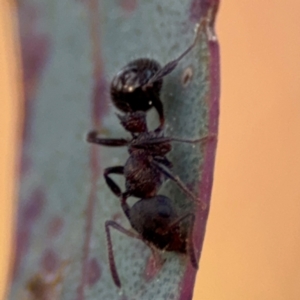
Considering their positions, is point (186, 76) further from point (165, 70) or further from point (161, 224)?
point (161, 224)

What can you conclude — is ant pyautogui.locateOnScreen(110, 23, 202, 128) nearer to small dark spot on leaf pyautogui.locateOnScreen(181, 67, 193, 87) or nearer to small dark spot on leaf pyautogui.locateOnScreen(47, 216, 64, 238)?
small dark spot on leaf pyautogui.locateOnScreen(181, 67, 193, 87)

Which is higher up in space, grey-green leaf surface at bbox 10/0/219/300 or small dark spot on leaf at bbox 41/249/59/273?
grey-green leaf surface at bbox 10/0/219/300

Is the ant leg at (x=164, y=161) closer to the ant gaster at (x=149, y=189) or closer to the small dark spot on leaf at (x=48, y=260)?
the ant gaster at (x=149, y=189)

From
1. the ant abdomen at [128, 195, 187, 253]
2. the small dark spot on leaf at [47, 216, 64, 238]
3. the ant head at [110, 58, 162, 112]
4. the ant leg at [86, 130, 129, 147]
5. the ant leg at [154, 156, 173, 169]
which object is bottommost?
the small dark spot on leaf at [47, 216, 64, 238]

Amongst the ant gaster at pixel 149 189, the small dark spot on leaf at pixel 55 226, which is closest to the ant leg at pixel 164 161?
the ant gaster at pixel 149 189

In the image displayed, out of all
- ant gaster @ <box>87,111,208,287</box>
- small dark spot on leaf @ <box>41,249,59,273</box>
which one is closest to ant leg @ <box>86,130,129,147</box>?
ant gaster @ <box>87,111,208,287</box>

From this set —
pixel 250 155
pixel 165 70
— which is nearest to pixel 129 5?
pixel 165 70

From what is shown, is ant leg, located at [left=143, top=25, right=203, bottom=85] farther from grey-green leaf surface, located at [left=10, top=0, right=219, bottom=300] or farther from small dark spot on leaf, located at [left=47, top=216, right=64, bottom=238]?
small dark spot on leaf, located at [left=47, top=216, right=64, bottom=238]
